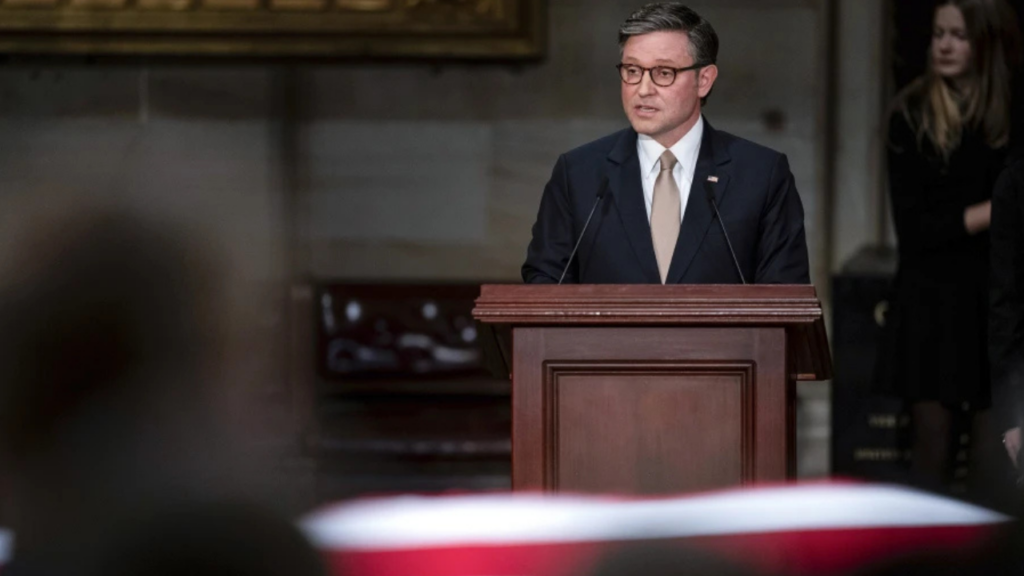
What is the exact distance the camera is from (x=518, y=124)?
7125mm

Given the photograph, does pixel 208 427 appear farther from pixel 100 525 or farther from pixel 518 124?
pixel 518 124

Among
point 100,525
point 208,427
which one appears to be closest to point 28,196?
point 208,427

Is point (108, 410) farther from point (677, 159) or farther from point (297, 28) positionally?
point (297, 28)

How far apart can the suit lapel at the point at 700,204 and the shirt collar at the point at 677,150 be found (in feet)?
0.05

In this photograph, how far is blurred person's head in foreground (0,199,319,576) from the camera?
1395 mm

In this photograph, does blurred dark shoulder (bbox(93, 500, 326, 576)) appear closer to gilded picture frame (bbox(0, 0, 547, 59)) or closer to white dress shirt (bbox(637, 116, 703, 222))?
white dress shirt (bbox(637, 116, 703, 222))

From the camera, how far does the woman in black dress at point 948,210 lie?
4926 mm

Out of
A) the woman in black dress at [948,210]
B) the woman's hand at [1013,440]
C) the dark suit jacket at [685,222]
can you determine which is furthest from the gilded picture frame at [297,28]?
the woman's hand at [1013,440]

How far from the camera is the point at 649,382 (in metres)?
2.82

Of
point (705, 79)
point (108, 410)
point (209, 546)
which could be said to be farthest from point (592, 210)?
point (209, 546)

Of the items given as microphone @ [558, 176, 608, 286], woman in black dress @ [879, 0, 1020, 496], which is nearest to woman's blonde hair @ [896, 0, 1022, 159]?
woman in black dress @ [879, 0, 1020, 496]

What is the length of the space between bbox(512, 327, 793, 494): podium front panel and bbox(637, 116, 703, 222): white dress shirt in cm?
63

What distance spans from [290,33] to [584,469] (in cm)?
450

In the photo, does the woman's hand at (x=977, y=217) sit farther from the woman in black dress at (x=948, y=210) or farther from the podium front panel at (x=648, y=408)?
the podium front panel at (x=648, y=408)
